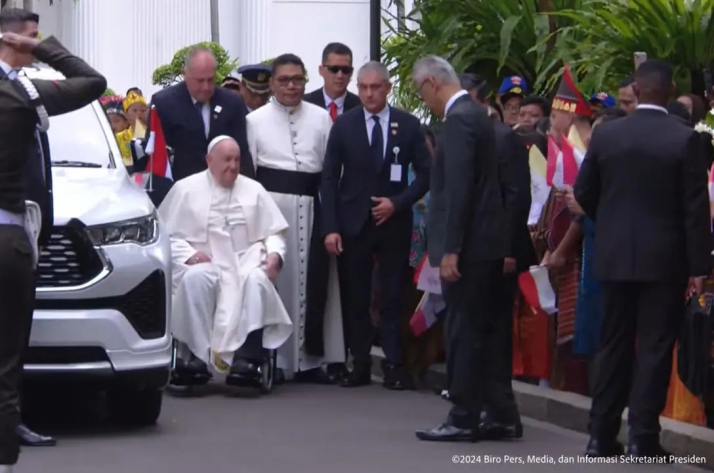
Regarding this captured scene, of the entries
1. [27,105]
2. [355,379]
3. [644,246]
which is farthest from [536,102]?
[27,105]

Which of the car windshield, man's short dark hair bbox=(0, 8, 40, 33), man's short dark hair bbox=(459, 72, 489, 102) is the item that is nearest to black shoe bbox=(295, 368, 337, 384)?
the car windshield

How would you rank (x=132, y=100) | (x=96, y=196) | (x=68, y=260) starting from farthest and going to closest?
(x=132, y=100) < (x=96, y=196) < (x=68, y=260)

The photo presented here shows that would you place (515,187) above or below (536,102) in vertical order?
below

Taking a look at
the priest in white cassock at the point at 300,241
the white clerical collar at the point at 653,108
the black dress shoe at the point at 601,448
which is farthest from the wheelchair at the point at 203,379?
the white clerical collar at the point at 653,108

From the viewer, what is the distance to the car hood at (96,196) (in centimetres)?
961

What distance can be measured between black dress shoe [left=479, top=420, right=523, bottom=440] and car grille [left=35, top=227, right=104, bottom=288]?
2.30 metres

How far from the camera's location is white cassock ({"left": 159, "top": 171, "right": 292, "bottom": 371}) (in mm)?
11688

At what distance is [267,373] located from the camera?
39.3 feet

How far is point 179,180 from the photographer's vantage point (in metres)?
12.3

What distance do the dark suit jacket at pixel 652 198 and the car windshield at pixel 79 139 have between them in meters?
3.15

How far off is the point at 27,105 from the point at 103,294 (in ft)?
7.30

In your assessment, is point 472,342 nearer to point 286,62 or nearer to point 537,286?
point 537,286

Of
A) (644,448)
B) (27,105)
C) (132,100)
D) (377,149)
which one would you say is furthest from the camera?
(132,100)

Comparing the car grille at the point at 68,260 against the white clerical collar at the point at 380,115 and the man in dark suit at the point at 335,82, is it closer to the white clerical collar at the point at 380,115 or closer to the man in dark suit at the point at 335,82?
the white clerical collar at the point at 380,115
